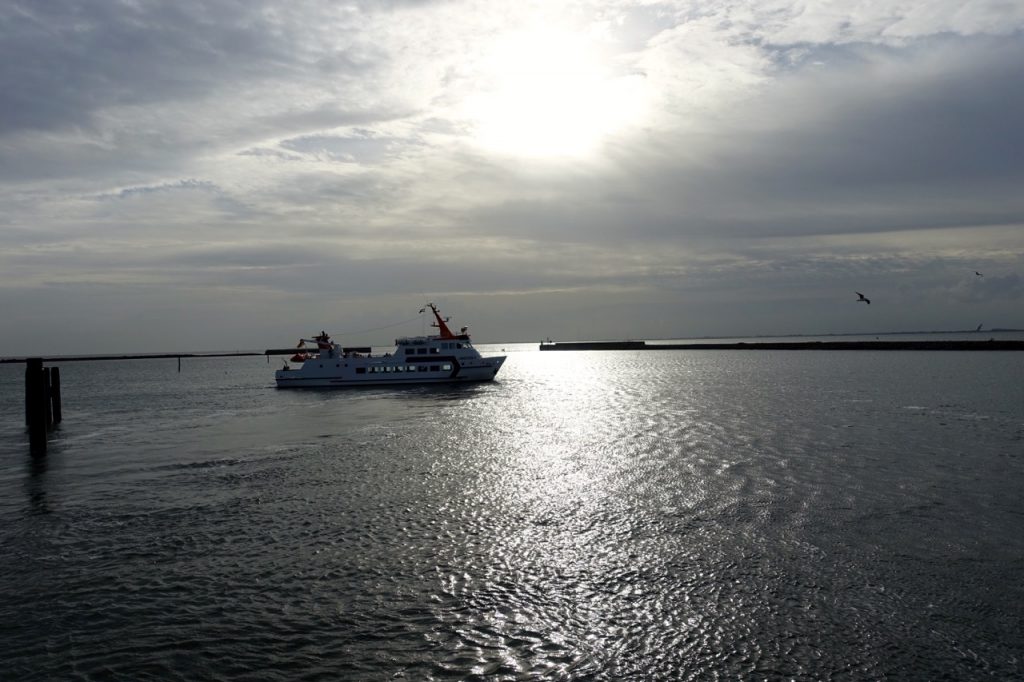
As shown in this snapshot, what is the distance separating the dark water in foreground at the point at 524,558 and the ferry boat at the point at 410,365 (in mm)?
40021

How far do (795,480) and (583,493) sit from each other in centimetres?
751

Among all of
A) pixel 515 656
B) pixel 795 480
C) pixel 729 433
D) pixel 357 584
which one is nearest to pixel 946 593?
pixel 515 656

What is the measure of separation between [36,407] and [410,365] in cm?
4317

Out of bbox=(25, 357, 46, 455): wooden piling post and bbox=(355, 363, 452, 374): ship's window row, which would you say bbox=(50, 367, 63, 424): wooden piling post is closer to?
bbox=(25, 357, 46, 455): wooden piling post

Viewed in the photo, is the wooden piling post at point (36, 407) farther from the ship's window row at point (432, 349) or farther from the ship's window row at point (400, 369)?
the ship's window row at point (432, 349)

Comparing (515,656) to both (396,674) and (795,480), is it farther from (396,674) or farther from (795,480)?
(795,480)

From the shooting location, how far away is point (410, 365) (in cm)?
7369

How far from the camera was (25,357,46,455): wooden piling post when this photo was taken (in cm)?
3133

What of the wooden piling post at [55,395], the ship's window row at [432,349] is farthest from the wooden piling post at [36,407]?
the ship's window row at [432,349]

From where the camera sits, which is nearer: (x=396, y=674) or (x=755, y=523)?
(x=396, y=674)

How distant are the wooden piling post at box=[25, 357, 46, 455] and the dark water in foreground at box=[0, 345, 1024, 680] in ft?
3.11

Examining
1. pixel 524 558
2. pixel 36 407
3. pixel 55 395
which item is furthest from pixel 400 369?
pixel 524 558

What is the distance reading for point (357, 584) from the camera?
43.1 ft

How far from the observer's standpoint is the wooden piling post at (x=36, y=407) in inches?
1233
